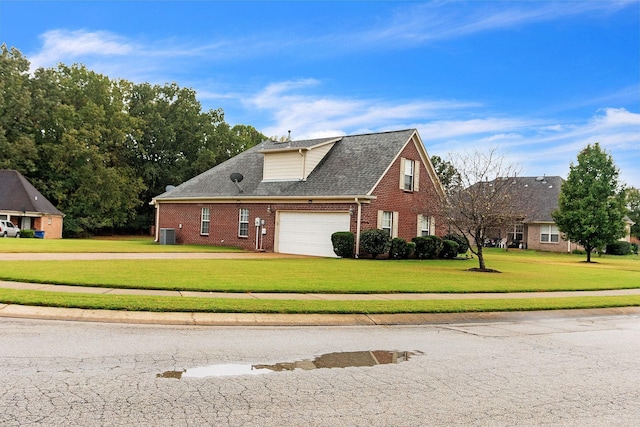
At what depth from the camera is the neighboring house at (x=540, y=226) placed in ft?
151

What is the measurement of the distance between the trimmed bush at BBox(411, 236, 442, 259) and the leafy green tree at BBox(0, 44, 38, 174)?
3743 centimetres

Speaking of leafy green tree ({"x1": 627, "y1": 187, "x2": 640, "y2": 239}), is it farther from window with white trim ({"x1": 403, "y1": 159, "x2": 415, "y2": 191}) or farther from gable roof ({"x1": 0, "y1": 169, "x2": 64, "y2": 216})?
gable roof ({"x1": 0, "y1": 169, "x2": 64, "y2": 216})

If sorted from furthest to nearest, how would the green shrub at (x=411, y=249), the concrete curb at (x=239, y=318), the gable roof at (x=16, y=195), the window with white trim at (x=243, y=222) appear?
the gable roof at (x=16, y=195) < the window with white trim at (x=243, y=222) < the green shrub at (x=411, y=249) < the concrete curb at (x=239, y=318)

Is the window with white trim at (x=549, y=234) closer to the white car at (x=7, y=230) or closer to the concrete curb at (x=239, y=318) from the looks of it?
the concrete curb at (x=239, y=318)

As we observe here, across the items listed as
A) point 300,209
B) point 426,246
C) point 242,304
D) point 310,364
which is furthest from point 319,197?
point 310,364

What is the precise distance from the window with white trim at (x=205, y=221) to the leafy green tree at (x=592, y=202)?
24165 mm

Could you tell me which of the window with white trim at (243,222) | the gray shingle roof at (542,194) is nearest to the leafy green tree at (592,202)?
the gray shingle roof at (542,194)

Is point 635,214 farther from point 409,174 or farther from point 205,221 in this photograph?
point 205,221

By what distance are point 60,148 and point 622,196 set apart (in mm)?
45859

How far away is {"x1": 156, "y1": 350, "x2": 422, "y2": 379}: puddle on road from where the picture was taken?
6.08 meters

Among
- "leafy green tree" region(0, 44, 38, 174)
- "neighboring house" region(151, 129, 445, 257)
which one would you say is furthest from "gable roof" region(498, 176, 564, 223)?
"leafy green tree" region(0, 44, 38, 174)

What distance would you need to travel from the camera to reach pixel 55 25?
68.1 feet

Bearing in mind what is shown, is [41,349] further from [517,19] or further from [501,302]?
[517,19]

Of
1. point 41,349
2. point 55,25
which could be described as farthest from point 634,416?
point 55,25
